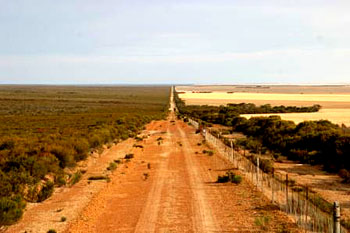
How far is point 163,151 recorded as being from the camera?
107 feet

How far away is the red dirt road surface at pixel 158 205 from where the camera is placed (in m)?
13.2

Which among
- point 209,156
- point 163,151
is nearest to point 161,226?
point 209,156

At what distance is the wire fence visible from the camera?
466 inches

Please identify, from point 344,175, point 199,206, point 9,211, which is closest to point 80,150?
point 199,206

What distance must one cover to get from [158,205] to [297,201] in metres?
4.74

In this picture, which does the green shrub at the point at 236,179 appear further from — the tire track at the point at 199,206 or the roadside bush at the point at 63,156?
the roadside bush at the point at 63,156

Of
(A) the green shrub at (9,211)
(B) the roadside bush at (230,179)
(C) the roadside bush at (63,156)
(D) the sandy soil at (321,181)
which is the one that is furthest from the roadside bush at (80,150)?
(A) the green shrub at (9,211)

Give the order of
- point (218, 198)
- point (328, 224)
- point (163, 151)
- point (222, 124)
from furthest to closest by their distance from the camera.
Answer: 1. point (222, 124)
2. point (163, 151)
3. point (218, 198)
4. point (328, 224)

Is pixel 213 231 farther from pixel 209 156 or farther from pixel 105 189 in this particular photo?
pixel 209 156

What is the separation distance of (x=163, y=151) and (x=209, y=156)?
4642 millimetres

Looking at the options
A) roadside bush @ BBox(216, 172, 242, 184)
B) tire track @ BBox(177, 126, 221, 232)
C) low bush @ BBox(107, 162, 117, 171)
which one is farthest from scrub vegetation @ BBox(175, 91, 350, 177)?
low bush @ BBox(107, 162, 117, 171)

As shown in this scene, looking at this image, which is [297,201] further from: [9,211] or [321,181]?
[9,211]

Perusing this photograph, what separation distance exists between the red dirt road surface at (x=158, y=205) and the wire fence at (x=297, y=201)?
0.44 meters

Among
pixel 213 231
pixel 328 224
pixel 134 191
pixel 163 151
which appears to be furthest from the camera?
pixel 163 151
